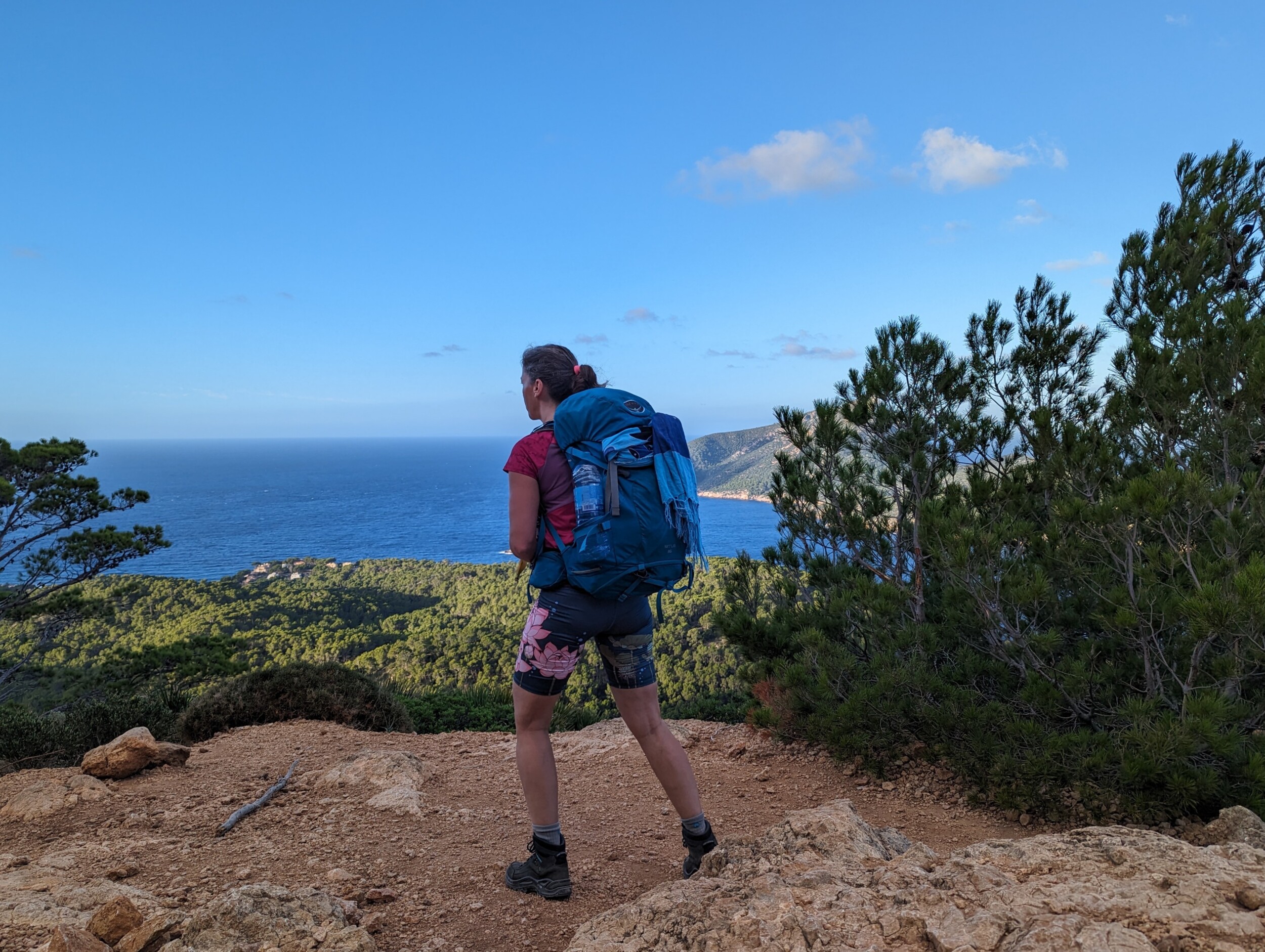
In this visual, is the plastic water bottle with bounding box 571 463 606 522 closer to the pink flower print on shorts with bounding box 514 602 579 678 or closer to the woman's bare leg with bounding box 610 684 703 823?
the pink flower print on shorts with bounding box 514 602 579 678

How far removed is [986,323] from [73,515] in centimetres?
1323

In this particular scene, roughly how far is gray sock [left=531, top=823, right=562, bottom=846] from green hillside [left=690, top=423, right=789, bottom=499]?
145 ft

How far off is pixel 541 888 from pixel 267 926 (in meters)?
0.88

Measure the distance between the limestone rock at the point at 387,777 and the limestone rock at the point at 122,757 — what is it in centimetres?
110

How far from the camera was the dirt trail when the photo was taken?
237 cm

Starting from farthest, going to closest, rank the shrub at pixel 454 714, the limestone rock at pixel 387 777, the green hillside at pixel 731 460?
the green hillside at pixel 731 460
the shrub at pixel 454 714
the limestone rock at pixel 387 777

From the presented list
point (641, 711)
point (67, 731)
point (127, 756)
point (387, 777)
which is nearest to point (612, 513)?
point (641, 711)

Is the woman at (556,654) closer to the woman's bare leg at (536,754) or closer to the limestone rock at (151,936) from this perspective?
the woman's bare leg at (536,754)

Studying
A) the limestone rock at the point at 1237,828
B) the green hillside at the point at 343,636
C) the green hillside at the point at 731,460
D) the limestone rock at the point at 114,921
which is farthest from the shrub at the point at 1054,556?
the green hillside at the point at 731,460

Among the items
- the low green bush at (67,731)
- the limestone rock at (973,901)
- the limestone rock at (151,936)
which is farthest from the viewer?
the low green bush at (67,731)

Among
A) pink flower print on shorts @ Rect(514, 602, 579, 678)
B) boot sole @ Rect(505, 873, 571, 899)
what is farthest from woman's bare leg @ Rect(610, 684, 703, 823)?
boot sole @ Rect(505, 873, 571, 899)

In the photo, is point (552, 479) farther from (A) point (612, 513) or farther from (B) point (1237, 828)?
(B) point (1237, 828)

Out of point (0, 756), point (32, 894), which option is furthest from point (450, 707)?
point (32, 894)

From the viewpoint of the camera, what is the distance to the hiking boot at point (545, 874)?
7.77 feet
